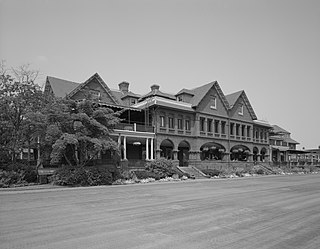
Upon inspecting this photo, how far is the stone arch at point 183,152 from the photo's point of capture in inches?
1493

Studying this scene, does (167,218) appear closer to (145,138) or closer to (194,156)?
(145,138)

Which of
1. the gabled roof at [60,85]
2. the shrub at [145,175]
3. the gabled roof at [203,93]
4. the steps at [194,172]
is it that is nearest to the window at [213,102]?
the gabled roof at [203,93]

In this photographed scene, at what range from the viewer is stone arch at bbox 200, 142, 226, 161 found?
1571 inches

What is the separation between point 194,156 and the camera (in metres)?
37.9

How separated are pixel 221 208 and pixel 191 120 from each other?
1090 inches

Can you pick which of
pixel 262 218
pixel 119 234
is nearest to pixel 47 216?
pixel 119 234

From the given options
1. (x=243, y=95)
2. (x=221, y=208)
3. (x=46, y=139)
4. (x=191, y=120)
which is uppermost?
(x=243, y=95)

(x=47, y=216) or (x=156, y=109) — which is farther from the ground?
(x=156, y=109)

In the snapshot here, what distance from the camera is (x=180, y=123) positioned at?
3747cm

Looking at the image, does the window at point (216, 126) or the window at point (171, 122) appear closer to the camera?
the window at point (171, 122)

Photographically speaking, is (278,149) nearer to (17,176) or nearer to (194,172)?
(194,172)

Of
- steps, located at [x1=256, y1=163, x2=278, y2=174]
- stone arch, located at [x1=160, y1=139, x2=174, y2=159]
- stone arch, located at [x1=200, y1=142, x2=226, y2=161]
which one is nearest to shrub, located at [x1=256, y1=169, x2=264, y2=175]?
steps, located at [x1=256, y1=163, x2=278, y2=174]

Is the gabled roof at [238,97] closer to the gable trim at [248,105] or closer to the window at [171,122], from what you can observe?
the gable trim at [248,105]

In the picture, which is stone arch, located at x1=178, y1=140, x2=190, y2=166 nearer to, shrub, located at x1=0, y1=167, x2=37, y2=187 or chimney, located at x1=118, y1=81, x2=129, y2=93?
chimney, located at x1=118, y1=81, x2=129, y2=93
